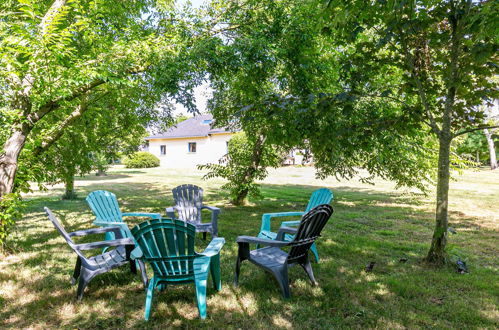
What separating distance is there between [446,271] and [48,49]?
6456mm

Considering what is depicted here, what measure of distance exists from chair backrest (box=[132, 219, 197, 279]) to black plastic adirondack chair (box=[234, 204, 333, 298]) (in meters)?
0.85

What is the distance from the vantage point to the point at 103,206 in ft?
16.3

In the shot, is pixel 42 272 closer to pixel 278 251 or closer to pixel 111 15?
pixel 278 251

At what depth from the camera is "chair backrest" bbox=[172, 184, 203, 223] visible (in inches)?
261

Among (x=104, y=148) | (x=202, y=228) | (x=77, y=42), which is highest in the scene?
(x=77, y=42)

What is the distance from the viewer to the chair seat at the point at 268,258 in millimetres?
3736

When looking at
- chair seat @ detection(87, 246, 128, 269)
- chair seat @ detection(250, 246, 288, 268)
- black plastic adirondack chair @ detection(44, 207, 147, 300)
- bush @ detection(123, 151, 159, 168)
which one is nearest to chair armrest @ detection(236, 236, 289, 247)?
chair seat @ detection(250, 246, 288, 268)

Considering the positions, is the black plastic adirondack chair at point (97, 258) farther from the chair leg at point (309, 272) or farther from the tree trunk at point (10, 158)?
the chair leg at point (309, 272)

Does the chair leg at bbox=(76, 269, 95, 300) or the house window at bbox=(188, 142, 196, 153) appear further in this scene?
the house window at bbox=(188, 142, 196, 153)

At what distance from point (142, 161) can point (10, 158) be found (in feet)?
90.1

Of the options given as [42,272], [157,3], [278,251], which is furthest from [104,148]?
[278,251]

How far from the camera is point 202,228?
5875 mm

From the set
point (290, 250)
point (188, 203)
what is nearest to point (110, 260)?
point (290, 250)

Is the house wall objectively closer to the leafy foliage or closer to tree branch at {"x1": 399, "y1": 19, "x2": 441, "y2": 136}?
the leafy foliage
